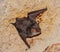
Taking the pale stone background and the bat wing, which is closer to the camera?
the pale stone background

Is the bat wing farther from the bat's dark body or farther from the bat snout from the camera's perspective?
the bat snout

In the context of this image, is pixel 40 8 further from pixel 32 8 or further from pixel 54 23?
pixel 54 23

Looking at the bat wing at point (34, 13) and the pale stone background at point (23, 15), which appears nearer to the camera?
the pale stone background at point (23, 15)

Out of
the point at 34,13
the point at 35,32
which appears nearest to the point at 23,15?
the point at 34,13

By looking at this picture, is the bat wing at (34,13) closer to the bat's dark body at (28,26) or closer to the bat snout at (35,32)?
the bat's dark body at (28,26)


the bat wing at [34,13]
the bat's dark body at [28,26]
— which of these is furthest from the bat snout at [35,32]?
the bat wing at [34,13]

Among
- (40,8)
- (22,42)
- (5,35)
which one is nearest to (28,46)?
(22,42)

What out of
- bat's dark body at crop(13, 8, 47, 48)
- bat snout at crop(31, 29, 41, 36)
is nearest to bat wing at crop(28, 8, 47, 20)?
bat's dark body at crop(13, 8, 47, 48)
